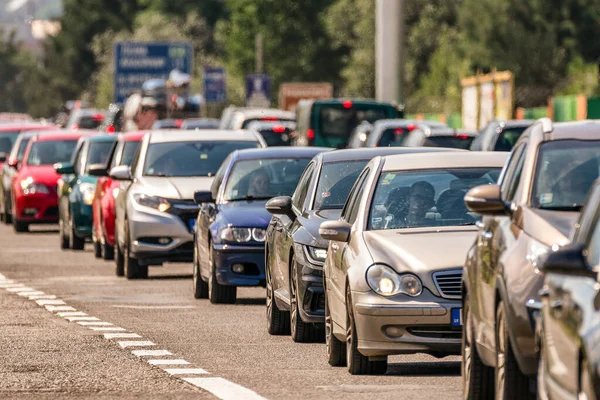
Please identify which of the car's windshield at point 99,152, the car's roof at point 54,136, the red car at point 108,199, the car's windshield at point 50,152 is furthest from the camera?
the car's roof at point 54,136

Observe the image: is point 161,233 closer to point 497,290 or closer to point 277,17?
point 497,290

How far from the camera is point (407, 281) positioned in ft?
40.9

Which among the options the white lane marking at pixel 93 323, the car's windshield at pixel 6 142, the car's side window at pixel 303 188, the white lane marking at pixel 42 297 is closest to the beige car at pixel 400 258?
the car's side window at pixel 303 188

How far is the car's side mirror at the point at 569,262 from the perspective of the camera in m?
7.55

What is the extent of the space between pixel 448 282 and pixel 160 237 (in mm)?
11218

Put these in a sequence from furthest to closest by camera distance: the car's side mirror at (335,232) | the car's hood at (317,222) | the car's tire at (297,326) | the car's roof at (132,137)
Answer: the car's roof at (132,137), the car's tire at (297,326), the car's hood at (317,222), the car's side mirror at (335,232)

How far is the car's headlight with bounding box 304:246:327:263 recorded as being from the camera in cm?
1496

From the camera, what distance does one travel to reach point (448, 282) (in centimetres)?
1244

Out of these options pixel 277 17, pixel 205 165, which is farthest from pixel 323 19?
pixel 205 165

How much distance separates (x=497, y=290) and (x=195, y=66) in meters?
130

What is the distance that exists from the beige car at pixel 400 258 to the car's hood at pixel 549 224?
2.64m

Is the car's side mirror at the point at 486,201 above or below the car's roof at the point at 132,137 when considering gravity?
above

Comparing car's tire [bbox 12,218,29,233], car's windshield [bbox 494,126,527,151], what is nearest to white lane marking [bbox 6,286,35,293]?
car's windshield [bbox 494,126,527,151]

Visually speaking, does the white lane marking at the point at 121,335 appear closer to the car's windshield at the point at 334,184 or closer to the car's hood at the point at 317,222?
the car's hood at the point at 317,222
